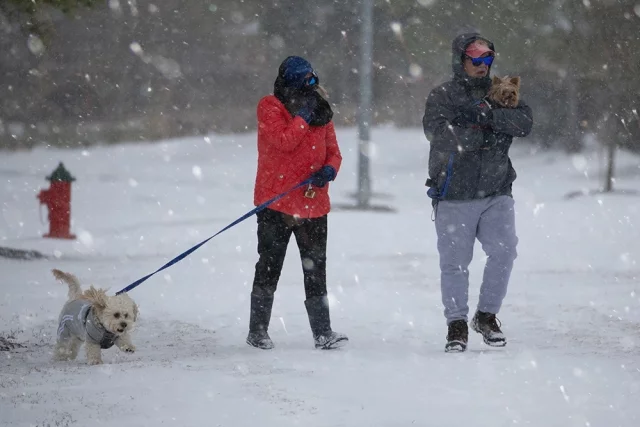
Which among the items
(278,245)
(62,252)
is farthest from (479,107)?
(62,252)

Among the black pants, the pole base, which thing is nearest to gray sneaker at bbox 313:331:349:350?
the black pants

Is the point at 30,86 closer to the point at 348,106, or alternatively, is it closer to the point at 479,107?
the point at 348,106

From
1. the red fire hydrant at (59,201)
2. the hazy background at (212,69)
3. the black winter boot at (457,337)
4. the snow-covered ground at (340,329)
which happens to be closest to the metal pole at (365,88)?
the snow-covered ground at (340,329)

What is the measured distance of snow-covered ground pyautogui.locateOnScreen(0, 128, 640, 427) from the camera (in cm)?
469

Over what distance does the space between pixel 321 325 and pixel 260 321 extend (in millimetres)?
405

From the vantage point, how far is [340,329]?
7352 mm

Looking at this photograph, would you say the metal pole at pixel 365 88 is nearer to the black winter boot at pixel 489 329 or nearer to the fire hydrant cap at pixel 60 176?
the fire hydrant cap at pixel 60 176

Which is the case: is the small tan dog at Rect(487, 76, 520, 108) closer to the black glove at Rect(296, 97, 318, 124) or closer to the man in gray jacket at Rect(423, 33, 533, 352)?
the man in gray jacket at Rect(423, 33, 533, 352)

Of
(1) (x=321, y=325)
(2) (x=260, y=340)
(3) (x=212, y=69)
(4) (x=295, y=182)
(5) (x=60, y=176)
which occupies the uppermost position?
(3) (x=212, y=69)

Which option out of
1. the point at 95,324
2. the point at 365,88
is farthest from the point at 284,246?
the point at 365,88

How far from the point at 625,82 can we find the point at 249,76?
1527 cm

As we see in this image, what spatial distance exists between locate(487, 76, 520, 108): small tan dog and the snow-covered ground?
1.59 m

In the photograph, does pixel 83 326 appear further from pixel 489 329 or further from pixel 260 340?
pixel 489 329

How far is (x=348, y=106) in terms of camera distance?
32.1m
